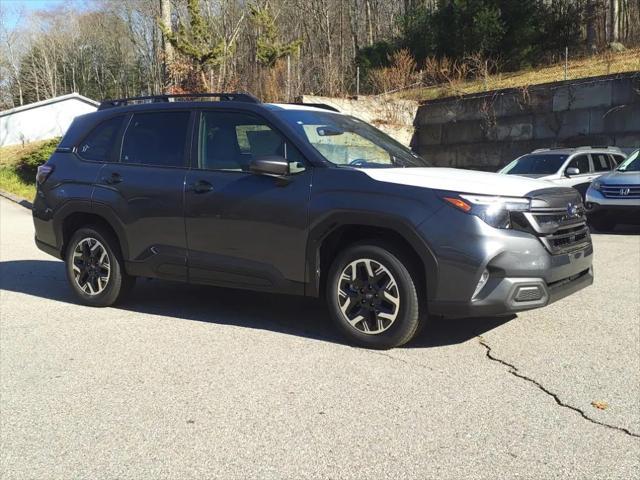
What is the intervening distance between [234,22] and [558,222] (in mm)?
37330

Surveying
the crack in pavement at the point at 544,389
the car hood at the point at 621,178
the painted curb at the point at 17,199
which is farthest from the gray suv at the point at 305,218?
the painted curb at the point at 17,199

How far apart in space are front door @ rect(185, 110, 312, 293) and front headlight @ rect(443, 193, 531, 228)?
1.21 metres

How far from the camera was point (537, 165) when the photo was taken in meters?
13.5

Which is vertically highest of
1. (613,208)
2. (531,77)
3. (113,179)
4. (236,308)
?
(531,77)

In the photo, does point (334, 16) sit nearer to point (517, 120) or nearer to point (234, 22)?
point (234, 22)

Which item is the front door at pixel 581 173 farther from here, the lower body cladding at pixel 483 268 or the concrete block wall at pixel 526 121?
the lower body cladding at pixel 483 268

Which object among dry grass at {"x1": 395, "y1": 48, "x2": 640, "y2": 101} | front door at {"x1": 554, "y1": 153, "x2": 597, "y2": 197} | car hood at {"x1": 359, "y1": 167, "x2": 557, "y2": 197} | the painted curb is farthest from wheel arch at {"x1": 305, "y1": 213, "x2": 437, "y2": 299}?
dry grass at {"x1": 395, "y1": 48, "x2": 640, "y2": 101}

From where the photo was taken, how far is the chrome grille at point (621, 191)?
37.3 ft

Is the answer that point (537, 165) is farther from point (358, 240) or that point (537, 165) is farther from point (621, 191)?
point (358, 240)

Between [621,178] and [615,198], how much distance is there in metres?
0.39

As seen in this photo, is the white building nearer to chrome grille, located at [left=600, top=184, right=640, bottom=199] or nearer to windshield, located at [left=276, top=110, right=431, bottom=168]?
chrome grille, located at [left=600, top=184, right=640, bottom=199]

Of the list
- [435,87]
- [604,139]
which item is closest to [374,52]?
[435,87]

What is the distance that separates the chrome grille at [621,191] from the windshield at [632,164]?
74 centimetres

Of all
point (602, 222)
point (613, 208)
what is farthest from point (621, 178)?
point (602, 222)
